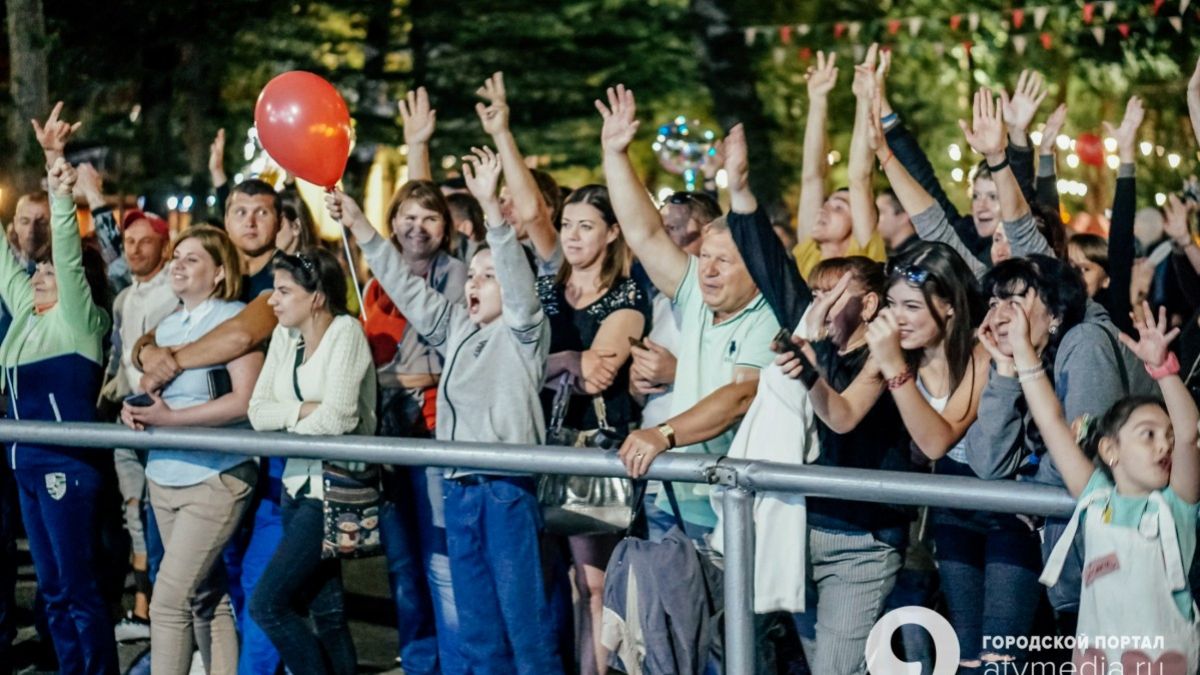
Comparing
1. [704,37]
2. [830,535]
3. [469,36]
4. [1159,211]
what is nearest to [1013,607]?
[830,535]

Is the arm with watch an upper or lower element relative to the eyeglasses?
lower

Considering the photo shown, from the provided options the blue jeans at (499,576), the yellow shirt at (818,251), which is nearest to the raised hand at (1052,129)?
the yellow shirt at (818,251)

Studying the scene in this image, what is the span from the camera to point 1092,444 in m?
5.15

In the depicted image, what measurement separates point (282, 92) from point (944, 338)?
343 centimetres

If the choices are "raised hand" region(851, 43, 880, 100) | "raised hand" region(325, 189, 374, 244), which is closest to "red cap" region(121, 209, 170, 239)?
"raised hand" region(325, 189, 374, 244)

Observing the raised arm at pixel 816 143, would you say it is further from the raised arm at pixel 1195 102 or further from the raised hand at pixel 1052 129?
the raised arm at pixel 1195 102

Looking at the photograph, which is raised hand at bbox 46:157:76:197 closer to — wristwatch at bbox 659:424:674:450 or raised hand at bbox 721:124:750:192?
raised hand at bbox 721:124:750:192

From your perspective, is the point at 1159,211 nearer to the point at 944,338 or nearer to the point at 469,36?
the point at 944,338

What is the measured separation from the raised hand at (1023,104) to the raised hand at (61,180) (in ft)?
12.7

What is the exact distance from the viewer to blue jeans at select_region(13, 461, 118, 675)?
7.06m

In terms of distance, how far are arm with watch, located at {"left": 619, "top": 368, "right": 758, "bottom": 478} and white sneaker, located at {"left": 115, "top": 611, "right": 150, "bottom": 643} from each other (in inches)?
141

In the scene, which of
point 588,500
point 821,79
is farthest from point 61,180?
point 821,79

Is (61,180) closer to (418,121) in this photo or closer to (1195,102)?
(418,121)

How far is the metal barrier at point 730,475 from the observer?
4.84 metres
